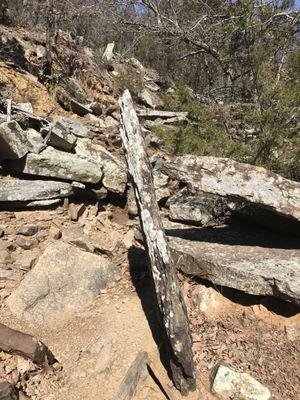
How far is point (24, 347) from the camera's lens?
4027mm

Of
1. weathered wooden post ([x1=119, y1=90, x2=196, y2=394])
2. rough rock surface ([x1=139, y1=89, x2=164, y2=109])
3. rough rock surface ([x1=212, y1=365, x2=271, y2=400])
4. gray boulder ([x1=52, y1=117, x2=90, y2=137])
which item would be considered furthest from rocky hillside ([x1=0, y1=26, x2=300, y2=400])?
rough rock surface ([x1=139, y1=89, x2=164, y2=109])

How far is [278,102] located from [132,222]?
3208 mm

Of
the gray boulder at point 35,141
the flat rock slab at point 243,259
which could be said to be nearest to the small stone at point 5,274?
the flat rock slab at point 243,259

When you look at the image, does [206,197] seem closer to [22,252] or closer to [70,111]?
[22,252]

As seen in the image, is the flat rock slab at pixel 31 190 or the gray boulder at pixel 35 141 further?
the gray boulder at pixel 35 141

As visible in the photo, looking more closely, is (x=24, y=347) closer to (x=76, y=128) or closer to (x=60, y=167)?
(x=60, y=167)

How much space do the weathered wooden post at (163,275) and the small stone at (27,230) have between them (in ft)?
7.85

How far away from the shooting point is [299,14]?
7.89m

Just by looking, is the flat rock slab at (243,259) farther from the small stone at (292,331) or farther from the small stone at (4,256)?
the small stone at (4,256)

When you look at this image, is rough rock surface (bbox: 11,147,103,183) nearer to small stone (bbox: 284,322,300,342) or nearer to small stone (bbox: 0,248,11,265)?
small stone (bbox: 0,248,11,265)

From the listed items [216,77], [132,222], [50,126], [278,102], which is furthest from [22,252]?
[216,77]

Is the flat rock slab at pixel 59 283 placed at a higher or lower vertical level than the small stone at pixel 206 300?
lower

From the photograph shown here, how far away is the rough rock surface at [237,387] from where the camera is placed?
12.6 feet

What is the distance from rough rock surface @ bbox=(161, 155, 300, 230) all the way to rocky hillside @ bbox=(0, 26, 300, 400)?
0.04ft
